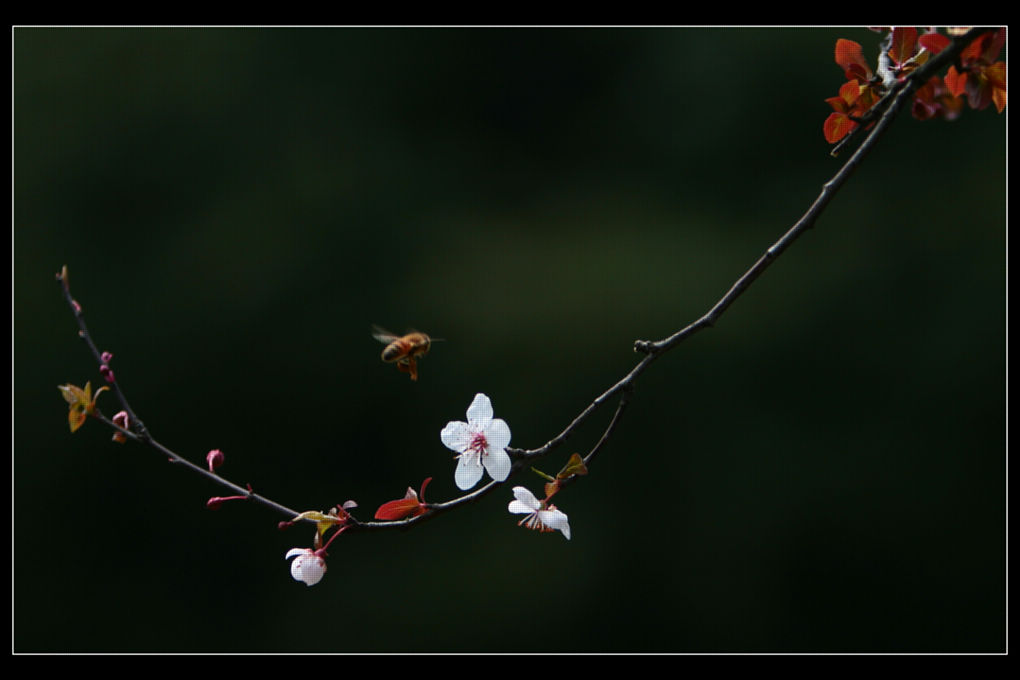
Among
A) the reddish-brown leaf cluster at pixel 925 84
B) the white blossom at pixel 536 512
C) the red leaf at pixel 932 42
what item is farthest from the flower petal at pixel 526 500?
the red leaf at pixel 932 42

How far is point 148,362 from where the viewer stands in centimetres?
417

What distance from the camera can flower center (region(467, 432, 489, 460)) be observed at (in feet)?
3.10

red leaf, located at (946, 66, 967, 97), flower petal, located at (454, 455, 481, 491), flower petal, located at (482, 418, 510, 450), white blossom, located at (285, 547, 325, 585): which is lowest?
white blossom, located at (285, 547, 325, 585)

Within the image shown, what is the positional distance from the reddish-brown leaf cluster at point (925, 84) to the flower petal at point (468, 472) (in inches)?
18.9

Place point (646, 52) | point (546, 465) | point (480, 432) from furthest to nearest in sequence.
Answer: point (646, 52)
point (546, 465)
point (480, 432)

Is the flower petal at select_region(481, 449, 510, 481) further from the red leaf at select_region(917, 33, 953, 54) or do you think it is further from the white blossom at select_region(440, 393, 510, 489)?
the red leaf at select_region(917, 33, 953, 54)

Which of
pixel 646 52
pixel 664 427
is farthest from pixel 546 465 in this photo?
A: pixel 646 52

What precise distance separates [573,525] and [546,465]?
0.35 m

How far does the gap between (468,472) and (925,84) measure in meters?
0.60

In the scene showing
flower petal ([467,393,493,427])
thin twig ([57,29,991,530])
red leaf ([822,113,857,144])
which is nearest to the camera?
thin twig ([57,29,991,530])

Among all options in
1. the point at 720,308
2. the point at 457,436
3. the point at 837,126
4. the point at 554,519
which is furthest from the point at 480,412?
the point at 837,126

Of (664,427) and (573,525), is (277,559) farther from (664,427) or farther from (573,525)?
(664,427)

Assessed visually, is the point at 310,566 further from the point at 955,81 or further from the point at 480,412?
the point at 955,81

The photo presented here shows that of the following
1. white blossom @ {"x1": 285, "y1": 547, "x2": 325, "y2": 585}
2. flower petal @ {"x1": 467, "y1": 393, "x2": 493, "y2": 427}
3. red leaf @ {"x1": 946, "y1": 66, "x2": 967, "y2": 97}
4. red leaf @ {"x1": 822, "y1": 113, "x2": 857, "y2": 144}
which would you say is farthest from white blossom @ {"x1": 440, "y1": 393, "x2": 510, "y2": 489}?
red leaf @ {"x1": 946, "y1": 66, "x2": 967, "y2": 97}
